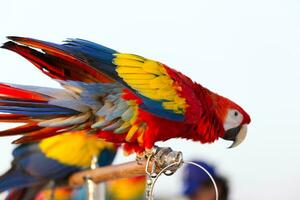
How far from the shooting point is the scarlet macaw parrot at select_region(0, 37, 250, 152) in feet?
2.09

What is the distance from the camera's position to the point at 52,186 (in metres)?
0.89

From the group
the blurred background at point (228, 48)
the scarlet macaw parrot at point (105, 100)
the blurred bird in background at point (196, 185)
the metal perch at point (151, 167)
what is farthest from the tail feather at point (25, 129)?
the blurred background at point (228, 48)

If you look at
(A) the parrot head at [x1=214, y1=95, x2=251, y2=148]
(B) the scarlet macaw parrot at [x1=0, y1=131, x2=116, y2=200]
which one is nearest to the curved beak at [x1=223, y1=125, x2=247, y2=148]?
(A) the parrot head at [x1=214, y1=95, x2=251, y2=148]

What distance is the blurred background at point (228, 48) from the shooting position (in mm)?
1037

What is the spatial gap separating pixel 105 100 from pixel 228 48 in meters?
0.51

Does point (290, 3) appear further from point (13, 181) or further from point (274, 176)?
point (13, 181)

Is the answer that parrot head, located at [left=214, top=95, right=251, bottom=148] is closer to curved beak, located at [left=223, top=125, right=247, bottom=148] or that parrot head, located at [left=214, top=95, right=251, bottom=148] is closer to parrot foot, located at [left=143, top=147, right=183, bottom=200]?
curved beak, located at [left=223, top=125, right=247, bottom=148]

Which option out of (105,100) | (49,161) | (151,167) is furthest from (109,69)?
(49,161)

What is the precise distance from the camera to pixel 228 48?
1.12 meters

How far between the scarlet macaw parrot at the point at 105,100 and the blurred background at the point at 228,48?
12.0 inches

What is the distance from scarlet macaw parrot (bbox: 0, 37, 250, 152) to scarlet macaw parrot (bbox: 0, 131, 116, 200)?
176mm

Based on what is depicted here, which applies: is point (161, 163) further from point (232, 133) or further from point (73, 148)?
point (73, 148)

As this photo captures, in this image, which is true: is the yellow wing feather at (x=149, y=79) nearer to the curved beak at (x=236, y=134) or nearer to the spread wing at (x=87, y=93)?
the spread wing at (x=87, y=93)

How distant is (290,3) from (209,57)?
226mm
